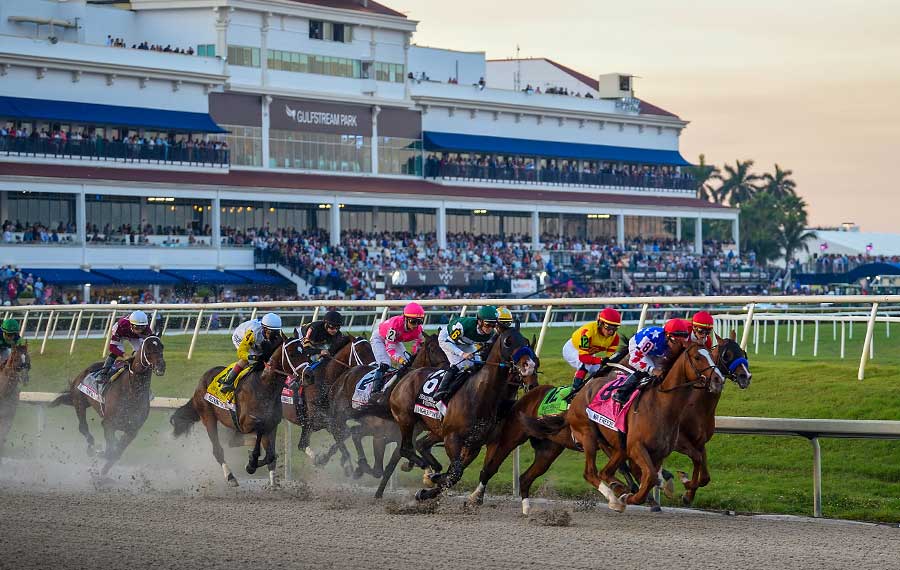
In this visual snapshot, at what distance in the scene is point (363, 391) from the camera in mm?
12500

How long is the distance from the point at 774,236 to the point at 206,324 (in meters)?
60.8

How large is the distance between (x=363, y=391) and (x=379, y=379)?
0.77ft

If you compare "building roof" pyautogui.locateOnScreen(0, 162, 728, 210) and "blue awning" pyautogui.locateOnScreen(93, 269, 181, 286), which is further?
"building roof" pyautogui.locateOnScreen(0, 162, 728, 210)

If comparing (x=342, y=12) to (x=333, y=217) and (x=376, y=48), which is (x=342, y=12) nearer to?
(x=376, y=48)

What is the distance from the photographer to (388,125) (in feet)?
174

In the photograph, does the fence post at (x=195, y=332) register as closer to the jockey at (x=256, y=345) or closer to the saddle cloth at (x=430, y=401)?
the jockey at (x=256, y=345)

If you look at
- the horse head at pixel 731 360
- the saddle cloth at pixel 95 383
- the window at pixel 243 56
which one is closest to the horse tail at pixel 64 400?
the saddle cloth at pixel 95 383

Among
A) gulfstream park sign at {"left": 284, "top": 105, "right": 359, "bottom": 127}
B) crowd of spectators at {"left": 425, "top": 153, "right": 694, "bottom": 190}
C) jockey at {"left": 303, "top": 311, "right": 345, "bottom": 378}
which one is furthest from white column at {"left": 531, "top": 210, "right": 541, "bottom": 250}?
jockey at {"left": 303, "top": 311, "right": 345, "bottom": 378}

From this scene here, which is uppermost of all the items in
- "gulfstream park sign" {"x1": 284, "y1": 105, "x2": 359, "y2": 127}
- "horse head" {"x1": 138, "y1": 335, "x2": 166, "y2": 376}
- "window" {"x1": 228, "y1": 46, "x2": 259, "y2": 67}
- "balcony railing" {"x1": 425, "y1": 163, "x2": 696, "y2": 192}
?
"window" {"x1": 228, "y1": 46, "x2": 259, "y2": 67}

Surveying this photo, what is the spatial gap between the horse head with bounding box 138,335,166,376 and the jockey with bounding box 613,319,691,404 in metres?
4.83

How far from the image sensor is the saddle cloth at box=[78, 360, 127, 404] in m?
14.2

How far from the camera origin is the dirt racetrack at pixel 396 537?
27.8ft

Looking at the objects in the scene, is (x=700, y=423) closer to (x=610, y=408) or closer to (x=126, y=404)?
(x=610, y=408)

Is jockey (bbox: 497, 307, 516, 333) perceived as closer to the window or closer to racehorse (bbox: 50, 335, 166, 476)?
racehorse (bbox: 50, 335, 166, 476)
